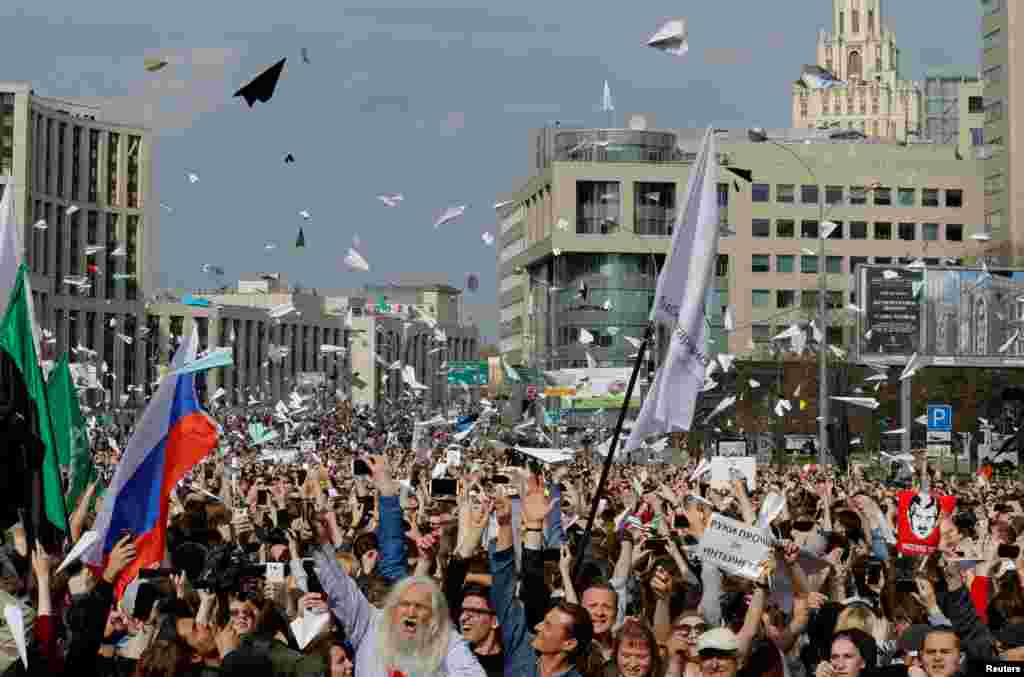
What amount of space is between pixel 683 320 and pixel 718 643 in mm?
4031

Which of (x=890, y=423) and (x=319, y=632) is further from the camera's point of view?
(x=890, y=423)

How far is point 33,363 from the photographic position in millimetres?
11000

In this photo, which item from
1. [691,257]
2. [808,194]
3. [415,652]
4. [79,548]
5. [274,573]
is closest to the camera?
[415,652]

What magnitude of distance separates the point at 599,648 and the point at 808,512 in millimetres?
8449

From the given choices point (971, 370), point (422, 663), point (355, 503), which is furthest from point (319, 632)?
point (971, 370)

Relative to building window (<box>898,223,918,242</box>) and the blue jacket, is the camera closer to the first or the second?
the blue jacket

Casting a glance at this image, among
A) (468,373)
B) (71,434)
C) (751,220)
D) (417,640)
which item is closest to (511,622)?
(417,640)

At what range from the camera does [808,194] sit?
110 m

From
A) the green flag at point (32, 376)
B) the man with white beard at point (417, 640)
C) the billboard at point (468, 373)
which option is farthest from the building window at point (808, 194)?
the man with white beard at point (417, 640)

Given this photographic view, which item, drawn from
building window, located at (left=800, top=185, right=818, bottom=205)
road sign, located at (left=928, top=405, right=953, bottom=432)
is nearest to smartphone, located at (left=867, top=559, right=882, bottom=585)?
road sign, located at (left=928, top=405, right=953, bottom=432)

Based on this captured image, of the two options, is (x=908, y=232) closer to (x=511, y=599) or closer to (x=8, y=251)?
(x=8, y=251)

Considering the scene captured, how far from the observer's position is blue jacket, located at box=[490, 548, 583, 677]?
24.8ft

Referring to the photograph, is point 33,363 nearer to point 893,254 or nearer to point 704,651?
point 704,651

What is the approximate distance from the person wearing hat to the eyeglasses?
37.7 inches
